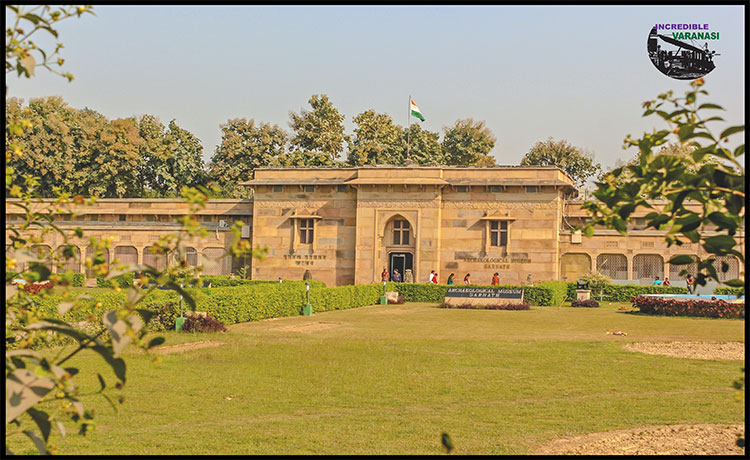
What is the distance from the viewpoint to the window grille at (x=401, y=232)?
41312 millimetres

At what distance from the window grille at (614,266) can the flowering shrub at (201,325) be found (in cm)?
2441

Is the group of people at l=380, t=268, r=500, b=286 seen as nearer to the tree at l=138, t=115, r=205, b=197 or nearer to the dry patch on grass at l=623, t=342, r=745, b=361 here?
the dry patch on grass at l=623, t=342, r=745, b=361

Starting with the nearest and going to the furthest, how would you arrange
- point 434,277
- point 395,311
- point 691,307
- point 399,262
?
point 691,307, point 395,311, point 434,277, point 399,262

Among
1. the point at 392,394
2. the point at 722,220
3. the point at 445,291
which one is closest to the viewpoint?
the point at 722,220

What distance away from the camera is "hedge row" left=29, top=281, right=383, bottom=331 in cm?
2020

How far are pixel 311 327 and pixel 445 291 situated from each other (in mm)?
12867

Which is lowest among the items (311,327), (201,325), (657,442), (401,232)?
(657,442)

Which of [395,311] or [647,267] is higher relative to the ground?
[647,267]

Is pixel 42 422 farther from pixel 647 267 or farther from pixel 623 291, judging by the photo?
pixel 647 267

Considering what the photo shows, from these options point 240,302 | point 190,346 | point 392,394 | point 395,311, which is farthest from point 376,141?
point 392,394

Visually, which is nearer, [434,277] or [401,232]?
[434,277]

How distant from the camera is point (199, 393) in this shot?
1267 cm

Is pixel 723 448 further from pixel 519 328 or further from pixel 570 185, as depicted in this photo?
pixel 570 185

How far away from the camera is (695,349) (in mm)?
18328
